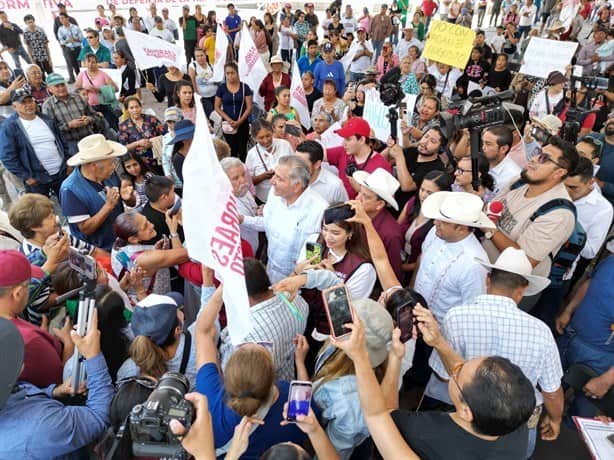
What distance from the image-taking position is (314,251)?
3010mm

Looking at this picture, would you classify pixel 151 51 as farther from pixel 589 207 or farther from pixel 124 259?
pixel 589 207

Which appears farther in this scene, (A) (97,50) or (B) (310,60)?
(A) (97,50)

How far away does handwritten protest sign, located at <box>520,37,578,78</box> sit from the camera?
642 centimetres

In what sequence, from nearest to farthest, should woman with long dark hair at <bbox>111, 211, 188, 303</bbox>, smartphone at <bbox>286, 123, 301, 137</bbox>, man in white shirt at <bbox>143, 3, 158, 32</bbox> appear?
woman with long dark hair at <bbox>111, 211, 188, 303</bbox>
smartphone at <bbox>286, 123, 301, 137</bbox>
man in white shirt at <bbox>143, 3, 158, 32</bbox>

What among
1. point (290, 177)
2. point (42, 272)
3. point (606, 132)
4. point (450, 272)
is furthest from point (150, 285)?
point (606, 132)

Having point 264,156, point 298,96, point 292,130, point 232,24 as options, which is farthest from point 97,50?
point 264,156

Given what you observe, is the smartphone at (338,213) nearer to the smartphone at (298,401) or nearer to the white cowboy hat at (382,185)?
the white cowboy hat at (382,185)

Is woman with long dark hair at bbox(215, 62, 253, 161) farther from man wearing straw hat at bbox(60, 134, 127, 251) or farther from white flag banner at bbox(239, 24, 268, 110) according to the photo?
man wearing straw hat at bbox(60, 134, 127, 251)

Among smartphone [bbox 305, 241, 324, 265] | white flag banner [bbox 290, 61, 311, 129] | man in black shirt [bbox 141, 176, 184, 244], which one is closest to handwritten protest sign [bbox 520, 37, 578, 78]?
white flag banner [bbox 290, 61, 311, 129]

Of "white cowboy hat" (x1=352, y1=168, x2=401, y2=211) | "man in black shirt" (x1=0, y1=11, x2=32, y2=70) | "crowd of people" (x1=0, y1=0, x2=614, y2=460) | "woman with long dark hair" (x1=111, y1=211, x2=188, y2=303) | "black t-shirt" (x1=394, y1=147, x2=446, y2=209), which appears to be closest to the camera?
"crowd of people" (x1=0, y1=0, x2=614, y2=460)

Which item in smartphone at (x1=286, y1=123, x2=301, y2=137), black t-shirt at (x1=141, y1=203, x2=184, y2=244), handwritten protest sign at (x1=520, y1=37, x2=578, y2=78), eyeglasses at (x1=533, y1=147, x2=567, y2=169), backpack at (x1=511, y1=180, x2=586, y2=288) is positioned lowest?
backpack at (x1=511, y1=180, x2=586, y2=288)

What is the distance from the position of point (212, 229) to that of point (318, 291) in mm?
1397

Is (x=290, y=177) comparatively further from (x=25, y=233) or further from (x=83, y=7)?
(x=83, y=7)

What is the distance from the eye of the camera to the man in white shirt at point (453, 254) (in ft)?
9.09
